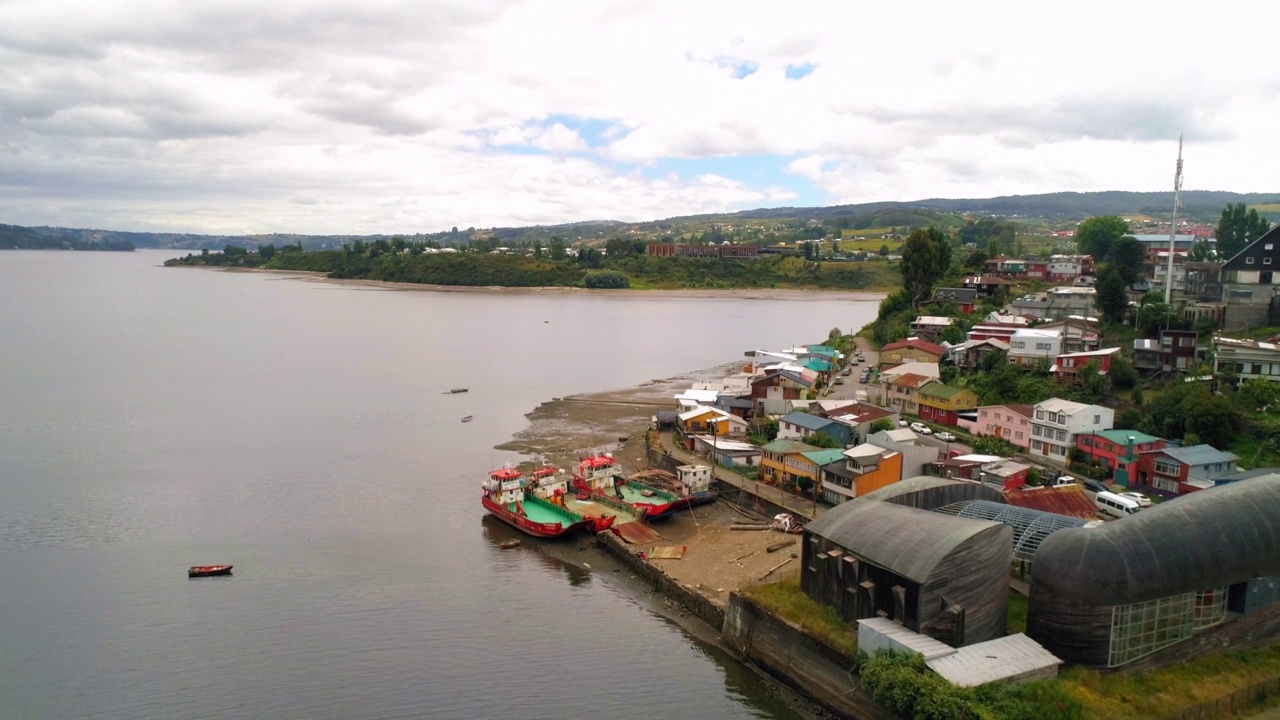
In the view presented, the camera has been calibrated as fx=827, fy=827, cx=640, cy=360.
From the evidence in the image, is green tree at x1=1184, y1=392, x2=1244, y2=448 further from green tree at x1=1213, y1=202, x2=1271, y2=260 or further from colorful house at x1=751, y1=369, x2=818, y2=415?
green tree at x1=1213, y1=202, x2=1271, y2=260

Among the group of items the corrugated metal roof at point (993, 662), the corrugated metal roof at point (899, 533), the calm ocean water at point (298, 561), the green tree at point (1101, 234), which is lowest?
the calm ocean water at point (298, 561)

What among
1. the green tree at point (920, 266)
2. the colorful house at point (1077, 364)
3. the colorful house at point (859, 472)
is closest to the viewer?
the colorful house at point (859, 472)

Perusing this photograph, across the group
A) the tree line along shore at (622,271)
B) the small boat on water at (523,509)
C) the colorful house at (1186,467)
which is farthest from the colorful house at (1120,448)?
the tree line along shore at (622,271)

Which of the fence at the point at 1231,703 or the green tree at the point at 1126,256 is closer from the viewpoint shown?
the fence at the point at 1231,703

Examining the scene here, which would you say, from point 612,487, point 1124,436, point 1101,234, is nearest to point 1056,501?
point 1124,436

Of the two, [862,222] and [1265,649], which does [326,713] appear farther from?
[862,222]

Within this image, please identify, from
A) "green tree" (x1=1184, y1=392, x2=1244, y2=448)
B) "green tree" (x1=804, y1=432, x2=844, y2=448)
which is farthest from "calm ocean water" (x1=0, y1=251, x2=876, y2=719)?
"green tree" (x1=1184, y1=392, x2=1244, y2=448)

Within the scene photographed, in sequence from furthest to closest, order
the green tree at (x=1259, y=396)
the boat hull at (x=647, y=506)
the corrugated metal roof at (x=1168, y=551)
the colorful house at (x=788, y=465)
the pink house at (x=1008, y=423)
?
1. the pink house at (x=1008, y=423)
2. the green tree at (x=1259, y=396)
3. the colorful house at (x=788, y=465)
4. the boat hull at (x=647, y=506)
5. the corrugated metal roof at (x=1168, y=551)

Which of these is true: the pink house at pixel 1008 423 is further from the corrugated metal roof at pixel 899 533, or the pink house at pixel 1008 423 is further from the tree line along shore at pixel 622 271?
the tree line along shore at pixel 622 271
